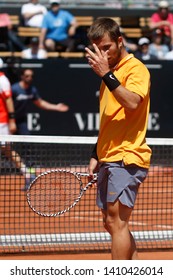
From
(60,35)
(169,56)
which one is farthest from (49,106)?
(169,56)

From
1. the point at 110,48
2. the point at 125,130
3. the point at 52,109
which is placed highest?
the point at 110,48

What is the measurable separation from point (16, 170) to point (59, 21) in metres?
6.73

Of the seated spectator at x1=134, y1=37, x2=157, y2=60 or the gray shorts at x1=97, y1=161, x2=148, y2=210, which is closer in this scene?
the gray shorts at x1=97, y1=161, x2=148, y2=210

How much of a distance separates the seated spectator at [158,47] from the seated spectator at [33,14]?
208 centimetres

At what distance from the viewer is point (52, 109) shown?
46.6 feet

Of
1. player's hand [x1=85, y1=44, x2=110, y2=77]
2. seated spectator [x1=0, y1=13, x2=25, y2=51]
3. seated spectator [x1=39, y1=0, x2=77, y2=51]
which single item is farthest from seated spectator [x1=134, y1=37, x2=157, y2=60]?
player's hand [x1=85, y1=44, x2=110, y2=77]

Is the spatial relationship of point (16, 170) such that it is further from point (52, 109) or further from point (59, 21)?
point (59, 21)

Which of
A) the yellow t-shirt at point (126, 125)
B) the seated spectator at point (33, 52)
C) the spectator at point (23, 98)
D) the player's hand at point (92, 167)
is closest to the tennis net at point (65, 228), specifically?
the player's hand at point (92, 167)

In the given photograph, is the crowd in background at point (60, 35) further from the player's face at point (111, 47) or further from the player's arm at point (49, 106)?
the player's face at point (111, 47)

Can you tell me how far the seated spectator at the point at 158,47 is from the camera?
15.7 meters

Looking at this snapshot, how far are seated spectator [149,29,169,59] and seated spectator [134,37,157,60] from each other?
0.48 ft

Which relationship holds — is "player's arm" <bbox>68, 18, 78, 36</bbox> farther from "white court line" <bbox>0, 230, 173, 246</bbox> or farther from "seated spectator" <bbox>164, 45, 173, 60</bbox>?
"white court line" <bbox>0, 230, 173, 246</bbox>

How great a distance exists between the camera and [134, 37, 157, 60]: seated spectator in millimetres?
15297
